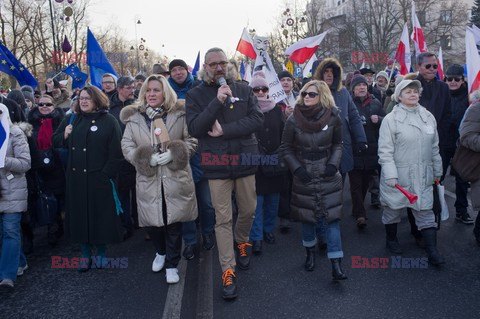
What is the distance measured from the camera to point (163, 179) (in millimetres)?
4258

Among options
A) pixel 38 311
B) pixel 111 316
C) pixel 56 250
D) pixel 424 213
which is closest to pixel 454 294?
pixel 424 213

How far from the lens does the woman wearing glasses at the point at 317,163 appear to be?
4.25 meters

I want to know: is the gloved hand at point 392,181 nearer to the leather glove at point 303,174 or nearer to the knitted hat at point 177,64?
the leather glove at point 303,174

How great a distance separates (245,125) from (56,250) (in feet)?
10.6

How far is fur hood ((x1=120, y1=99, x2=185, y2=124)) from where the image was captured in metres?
4.39

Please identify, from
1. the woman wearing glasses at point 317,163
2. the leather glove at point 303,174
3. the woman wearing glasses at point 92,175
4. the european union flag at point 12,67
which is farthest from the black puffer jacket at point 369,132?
the european union flag at point 12,67

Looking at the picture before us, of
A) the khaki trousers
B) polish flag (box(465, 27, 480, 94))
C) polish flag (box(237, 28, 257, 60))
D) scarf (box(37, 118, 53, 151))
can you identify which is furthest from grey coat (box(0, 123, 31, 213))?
polish flag (box(465, 27, 480, 94))

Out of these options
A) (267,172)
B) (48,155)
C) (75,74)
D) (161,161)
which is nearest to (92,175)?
(161,161)

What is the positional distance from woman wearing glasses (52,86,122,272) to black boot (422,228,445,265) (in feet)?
11.0

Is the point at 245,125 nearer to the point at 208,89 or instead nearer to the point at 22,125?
the point at 208,89

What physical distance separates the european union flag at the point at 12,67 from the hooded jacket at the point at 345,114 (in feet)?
13.5

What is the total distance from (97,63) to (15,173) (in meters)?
3.14

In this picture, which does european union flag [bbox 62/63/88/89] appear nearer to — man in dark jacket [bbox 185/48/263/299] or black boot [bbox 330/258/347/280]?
man in dark jacket [bbox 185/48/263/299]

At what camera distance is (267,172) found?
17.0ft
